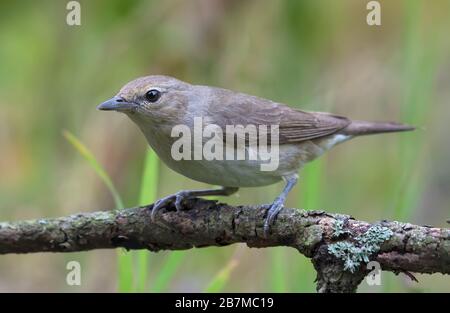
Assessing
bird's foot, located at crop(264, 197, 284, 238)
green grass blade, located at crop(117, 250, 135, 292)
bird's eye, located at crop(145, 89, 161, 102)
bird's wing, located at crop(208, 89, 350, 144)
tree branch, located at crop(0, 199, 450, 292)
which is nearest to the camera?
tree branch, located at crop(0, 199, 450, 292)

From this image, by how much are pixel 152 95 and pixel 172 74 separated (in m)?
1.08

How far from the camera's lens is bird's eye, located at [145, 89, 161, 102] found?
194 inches

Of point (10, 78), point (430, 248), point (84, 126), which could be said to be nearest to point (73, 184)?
point (84, 126)

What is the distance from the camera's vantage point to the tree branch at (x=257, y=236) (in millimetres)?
3258

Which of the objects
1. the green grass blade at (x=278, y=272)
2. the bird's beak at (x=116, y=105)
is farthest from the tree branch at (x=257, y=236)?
the bird's beak at (x=116, y=105)

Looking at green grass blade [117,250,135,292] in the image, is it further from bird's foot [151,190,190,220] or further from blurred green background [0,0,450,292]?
blurred green background [0,0,450,292]

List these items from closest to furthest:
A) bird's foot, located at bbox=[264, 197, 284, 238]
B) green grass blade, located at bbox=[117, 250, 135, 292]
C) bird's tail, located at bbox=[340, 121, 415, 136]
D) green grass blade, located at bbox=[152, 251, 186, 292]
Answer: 1. bird's foot, located at bbox=[264, 197, 284, 238]
2. green grass blade, located at bbox=[117, 250, 135, 292]
3. green grass blade, located at bbox=[152, 251, 186, 292]
4. bird's tail, located at bbox=[340, 121, 415, 136]

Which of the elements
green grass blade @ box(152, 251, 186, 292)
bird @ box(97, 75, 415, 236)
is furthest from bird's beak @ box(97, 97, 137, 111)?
green grass blade @ box(152, 251, 186, 292)

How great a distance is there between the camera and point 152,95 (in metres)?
4.96

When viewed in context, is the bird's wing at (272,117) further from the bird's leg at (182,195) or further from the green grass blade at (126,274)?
the green grass blade at (126,274)

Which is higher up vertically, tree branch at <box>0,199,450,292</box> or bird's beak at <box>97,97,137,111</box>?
bird's beak at <box>97,97,137,111</box>

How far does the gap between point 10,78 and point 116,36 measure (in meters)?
1.21

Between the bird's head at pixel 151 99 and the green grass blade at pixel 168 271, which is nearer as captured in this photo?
the green grass blade at pixel 168 271
